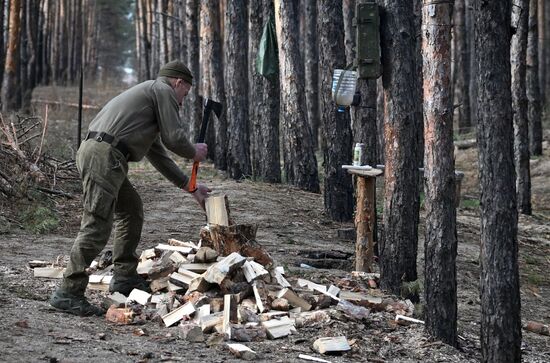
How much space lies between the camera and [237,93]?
18.0m

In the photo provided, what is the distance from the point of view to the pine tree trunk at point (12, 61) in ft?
77.2

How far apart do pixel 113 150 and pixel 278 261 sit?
10.5ft

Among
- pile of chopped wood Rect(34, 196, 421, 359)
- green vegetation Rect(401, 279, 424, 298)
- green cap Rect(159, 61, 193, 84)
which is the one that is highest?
green cap Rect(159, 61, 193, 84)

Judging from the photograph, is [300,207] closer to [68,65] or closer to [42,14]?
[42,14]

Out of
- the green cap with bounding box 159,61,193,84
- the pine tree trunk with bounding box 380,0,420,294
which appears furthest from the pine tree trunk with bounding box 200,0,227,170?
the green cap with bounding box 159,61,193,84

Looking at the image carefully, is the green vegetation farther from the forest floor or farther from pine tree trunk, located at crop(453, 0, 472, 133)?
pine tree trunk, located at crop(453, 0, 472, 133)

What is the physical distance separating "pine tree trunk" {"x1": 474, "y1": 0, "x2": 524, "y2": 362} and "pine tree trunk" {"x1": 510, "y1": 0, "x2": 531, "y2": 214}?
10151 mm

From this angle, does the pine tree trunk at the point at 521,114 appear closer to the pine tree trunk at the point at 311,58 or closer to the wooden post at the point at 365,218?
the pine tree trunk at the point at 311,58

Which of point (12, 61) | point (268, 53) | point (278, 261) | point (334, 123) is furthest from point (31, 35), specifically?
point (278, 261)

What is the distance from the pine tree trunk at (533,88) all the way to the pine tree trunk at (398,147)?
12.5 metres

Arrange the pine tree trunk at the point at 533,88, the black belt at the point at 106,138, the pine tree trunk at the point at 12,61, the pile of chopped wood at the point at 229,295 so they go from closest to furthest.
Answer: the pile of chopped wood at the point at 229,295, the black belt at the point at 106,138, the pine tree trunk at the point at 533,88, the pine tree trunk at the point at 12,61

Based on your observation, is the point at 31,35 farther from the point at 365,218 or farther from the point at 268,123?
the point at 365,218

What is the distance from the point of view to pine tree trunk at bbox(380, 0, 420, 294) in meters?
8.95

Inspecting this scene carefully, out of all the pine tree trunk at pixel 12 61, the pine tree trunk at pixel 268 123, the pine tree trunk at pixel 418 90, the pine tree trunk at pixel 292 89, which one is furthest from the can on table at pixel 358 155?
the pine tree trunk at pixel 12 61
